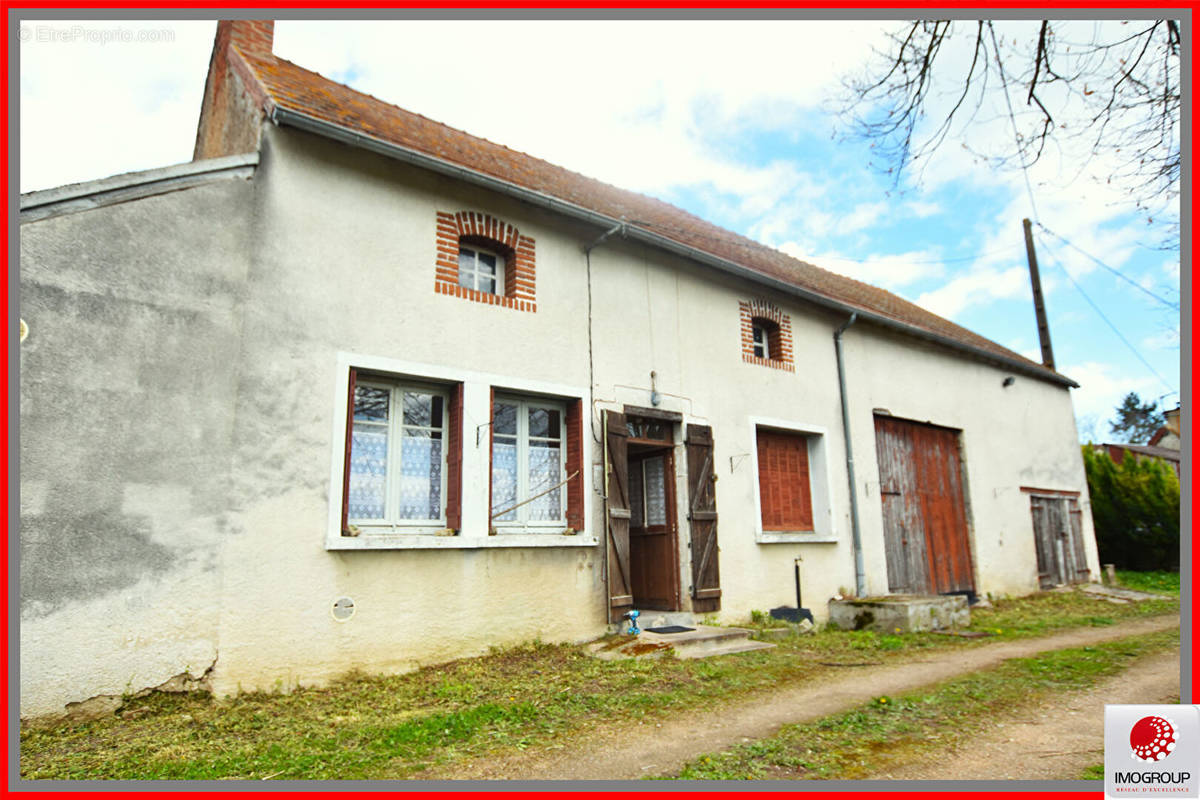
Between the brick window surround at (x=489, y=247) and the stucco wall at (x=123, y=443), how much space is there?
1.95 meters

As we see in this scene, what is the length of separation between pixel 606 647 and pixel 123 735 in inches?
155

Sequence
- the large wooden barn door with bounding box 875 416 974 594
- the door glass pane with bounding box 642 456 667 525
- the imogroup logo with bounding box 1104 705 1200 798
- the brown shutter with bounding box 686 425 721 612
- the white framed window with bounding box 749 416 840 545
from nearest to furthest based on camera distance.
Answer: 1. the imogroup logo with bounding box 1104 705 1200 798
2. the brown shutter with bounding box 686 425 721 612
3. the door glass pane with bounding box 642 456 667 525
4. the white framed window with bounding box 749 416 840 545
5. the large wooden barn door with bounding box 875 416 974 594

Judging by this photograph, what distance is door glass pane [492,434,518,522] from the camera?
7402 millimetres

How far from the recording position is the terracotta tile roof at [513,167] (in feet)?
23.7

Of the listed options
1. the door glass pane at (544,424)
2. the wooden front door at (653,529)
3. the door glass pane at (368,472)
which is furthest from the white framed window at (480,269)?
the wooden front door at (653,529)

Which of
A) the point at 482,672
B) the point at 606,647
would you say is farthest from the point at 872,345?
the point at 482,672

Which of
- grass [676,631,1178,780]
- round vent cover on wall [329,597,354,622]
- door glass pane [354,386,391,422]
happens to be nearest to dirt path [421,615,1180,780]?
grass [676,631,1178,780]

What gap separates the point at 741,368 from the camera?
977 centimetres

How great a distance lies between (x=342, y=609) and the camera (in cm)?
607

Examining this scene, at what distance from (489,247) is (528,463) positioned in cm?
227

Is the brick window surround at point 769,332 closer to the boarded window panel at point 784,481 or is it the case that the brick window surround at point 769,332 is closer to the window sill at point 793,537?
the boarded window panel at point 784,481

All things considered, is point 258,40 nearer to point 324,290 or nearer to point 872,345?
point 324,290

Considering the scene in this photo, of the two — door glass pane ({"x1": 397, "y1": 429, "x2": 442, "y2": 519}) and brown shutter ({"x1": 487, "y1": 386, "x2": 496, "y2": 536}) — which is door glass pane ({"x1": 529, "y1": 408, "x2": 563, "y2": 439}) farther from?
door glass pane ({"x1": 397, "y1": 429, "x2": 442, "y2": 519})

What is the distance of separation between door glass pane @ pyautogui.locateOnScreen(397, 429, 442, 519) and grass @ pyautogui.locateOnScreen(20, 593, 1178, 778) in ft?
4.55
